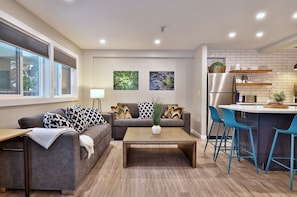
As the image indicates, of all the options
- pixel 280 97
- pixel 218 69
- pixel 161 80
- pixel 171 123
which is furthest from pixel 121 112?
pixel 280 97

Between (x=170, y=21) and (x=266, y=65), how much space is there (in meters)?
3.55

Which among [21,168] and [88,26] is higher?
[88,26]

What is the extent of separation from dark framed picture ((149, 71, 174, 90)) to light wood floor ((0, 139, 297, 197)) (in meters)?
2.75

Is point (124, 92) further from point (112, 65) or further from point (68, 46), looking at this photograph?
point (68, 46)

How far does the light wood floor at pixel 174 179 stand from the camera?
2432 mm

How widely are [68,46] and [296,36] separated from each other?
4.88 m

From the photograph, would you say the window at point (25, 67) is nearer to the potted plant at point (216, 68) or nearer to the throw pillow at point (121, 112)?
the throw pillow at point (121, 112)

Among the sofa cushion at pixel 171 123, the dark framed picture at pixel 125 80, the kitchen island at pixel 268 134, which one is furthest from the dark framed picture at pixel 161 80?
the kitchen island at pixel 268 134

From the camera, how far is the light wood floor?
2.43 meters

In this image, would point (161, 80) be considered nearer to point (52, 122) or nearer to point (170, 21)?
point (170, 21)

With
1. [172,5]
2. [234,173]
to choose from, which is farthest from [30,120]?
[234,173]

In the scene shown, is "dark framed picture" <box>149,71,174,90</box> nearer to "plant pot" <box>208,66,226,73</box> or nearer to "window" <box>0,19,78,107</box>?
"plant pot" <box>208,66,226,73</box>

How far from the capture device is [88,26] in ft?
12.9

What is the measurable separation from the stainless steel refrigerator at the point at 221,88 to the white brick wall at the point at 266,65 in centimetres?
61
